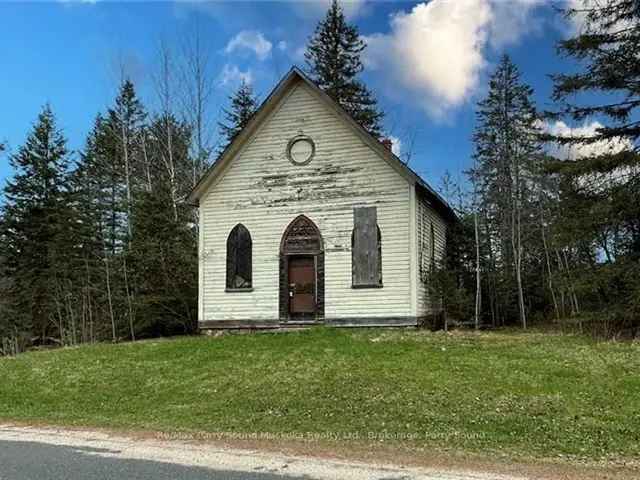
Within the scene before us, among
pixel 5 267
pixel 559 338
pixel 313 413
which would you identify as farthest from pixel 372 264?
pixel 5 267

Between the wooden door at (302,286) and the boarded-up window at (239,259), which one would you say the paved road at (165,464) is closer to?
the wooden door at (302,286)

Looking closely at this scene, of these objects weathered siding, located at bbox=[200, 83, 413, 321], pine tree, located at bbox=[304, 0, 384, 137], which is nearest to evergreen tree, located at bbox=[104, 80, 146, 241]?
pine tree, located at bbox=[304, 0, 384, 137]

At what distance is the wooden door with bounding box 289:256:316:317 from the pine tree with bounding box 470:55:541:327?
13756mm

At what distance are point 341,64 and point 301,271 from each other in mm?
23045

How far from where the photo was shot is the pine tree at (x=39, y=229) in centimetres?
3216

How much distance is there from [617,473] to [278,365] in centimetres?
798

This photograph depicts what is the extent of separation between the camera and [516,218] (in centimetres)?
2967

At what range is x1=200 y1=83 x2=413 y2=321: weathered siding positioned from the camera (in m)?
17.4

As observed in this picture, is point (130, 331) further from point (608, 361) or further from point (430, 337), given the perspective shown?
point (608, 361)

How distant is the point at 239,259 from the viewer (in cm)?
1872

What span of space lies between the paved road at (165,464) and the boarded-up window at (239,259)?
10.8 metres

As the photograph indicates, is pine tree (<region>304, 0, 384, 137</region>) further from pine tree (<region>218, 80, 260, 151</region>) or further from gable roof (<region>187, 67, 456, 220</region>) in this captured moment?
gable roof (<region>187, 67, 456, 220</region>)

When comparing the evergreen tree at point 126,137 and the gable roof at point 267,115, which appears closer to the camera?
the gable roof at point 267,115

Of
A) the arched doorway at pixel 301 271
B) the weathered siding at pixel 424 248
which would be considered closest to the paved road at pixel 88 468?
the arched doorway at pixel 301 271
